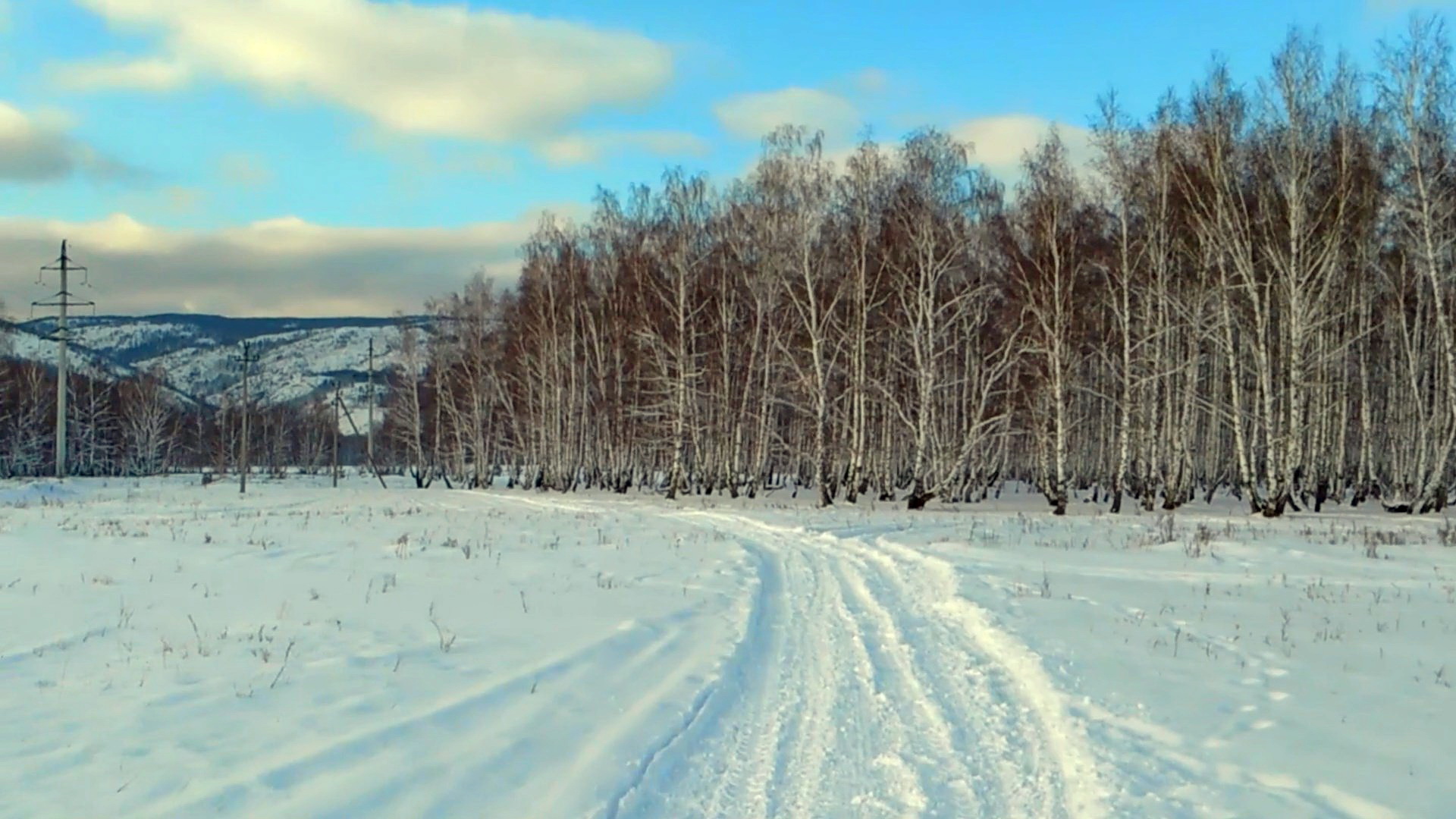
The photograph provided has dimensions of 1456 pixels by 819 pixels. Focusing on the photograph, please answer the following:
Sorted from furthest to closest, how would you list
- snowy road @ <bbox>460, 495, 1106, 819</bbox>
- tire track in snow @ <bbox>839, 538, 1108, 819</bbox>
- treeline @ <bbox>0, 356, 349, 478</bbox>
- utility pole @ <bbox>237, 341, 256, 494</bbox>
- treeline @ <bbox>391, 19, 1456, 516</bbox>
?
treeline @ <bbox>0, 356, 349, 478</bbox>
utility pole @ <bbox>237, 341, 256, 494</bbox>
treeline @ <bbox>391, 19, 1456, 516</bbox>
tire track in snow @ <bbox>839, 538, 1108, 819</bbox>
snowy road @ <bbox>460, 495, 1106, 819</bbox>

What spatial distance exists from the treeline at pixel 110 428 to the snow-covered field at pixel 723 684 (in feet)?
143

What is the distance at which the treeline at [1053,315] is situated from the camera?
2350cm

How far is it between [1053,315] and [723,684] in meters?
22.9

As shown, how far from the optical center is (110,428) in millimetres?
80688

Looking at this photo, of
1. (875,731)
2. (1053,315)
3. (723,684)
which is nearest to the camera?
(875,731)

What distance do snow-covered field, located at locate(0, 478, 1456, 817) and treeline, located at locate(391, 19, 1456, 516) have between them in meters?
13.3

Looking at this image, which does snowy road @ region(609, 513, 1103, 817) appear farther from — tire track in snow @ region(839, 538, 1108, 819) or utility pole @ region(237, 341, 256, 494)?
utility pole @ region(237, 341, 256, 494)

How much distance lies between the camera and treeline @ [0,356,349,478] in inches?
2832

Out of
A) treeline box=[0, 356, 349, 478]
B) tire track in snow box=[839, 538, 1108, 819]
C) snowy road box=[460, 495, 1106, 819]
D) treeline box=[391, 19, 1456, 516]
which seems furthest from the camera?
treeline box=[0, 356, 349, 478]

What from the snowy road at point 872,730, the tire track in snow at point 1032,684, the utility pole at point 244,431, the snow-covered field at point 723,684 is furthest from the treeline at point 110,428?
the snowy road at point 872,730

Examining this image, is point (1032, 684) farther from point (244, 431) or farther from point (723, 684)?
point (244, 431)

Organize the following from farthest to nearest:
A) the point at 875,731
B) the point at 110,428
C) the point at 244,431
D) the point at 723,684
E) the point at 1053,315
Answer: the point at 110,428 → the point at 244,431 → the point at 1053,315 → the point at 723,684 → the point at 875,731

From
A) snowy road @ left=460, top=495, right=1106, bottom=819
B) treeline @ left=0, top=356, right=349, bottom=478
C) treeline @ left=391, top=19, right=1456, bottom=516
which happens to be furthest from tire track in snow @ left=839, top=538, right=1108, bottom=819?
treeline @ left=0, top=356, right=349, bottom=478

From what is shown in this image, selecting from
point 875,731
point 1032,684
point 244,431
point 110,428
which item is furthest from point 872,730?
point 110,428
